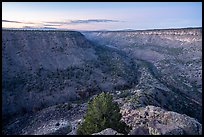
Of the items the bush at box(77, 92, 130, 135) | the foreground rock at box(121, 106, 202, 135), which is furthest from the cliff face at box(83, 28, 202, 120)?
the bush at box(77, 92, 130, 135)

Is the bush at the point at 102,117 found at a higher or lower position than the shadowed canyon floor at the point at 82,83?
higher

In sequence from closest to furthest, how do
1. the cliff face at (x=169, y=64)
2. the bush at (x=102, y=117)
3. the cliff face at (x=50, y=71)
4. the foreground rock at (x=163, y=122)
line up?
the foreground rock at (x=163, y=122) < the bush at (x=102, y=117) < the cliff face at (x=169, y=64) < the cliff face at (x=50, y=71)

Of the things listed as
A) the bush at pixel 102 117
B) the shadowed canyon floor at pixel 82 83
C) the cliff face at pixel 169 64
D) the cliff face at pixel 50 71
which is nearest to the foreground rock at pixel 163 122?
the shadowed canyon floor at pixel 82 83

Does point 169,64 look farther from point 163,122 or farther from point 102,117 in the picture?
point 102,117

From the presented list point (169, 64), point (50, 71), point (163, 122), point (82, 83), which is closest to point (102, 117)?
point (163, 122)

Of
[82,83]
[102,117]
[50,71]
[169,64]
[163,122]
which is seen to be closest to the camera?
[163,122]

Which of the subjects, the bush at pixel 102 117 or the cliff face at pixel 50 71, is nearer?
the bush at pixel 102 117

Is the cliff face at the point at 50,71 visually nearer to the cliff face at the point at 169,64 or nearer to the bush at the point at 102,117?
the cliff face at the point at 169,64
